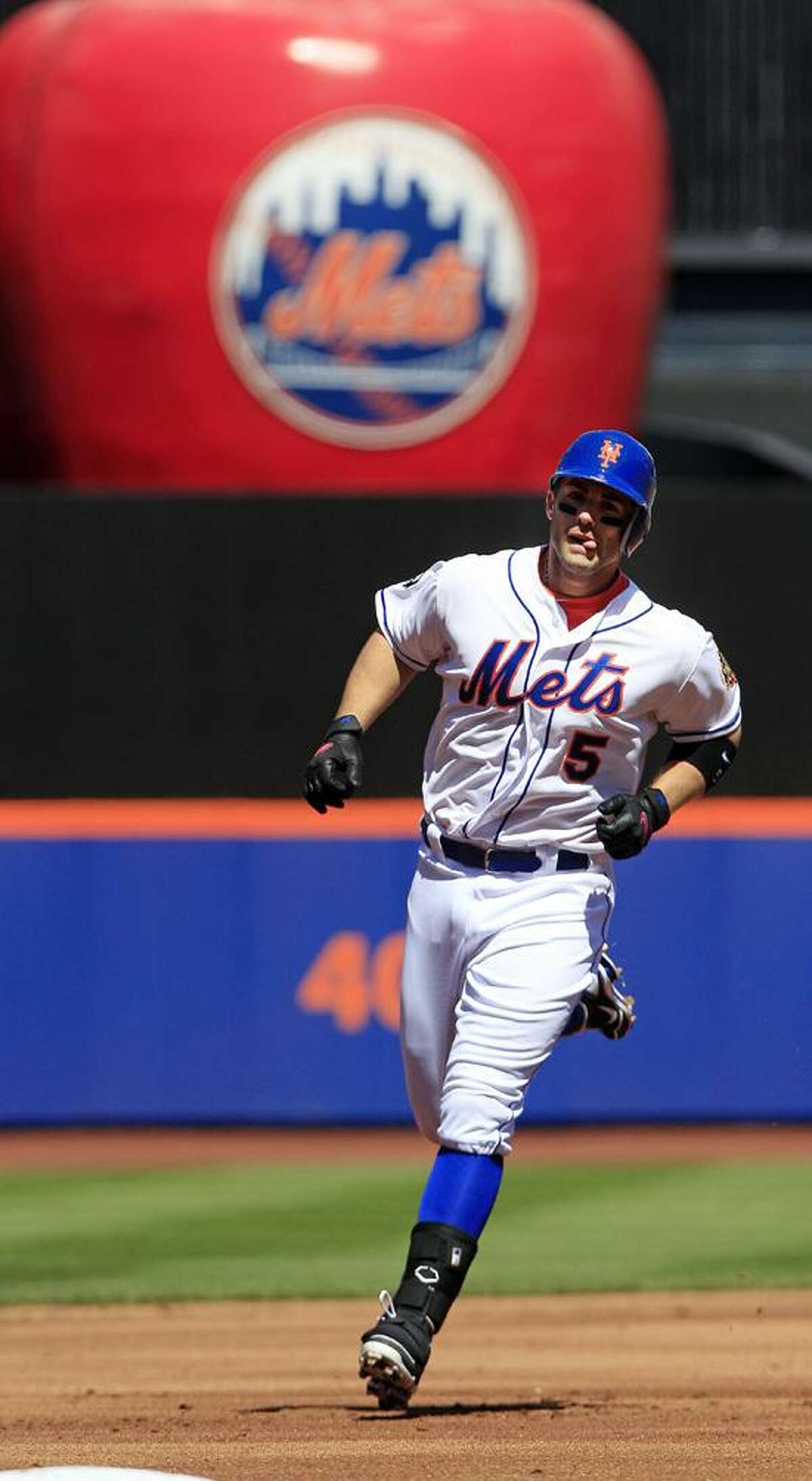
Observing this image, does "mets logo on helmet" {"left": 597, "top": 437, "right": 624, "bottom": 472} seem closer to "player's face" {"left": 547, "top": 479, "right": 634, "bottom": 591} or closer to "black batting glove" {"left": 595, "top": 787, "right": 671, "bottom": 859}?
"player's face" {"left": 547, "top": 479, "right": 634, "bottom": 591}

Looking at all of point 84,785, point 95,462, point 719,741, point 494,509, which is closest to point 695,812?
point 494,509

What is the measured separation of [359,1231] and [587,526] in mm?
4054

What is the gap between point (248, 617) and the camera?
10.9 metres

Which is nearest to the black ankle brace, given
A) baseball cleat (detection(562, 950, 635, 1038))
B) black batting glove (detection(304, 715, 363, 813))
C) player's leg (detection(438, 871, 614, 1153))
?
player's leg (detection(438, 871, 614, 1153))

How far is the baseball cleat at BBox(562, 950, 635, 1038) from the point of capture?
221 inches

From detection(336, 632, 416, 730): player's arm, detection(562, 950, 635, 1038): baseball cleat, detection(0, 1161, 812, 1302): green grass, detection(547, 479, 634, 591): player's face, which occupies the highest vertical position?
detection(547, 479, 634, 591): player's face

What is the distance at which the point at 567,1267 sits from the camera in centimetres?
835

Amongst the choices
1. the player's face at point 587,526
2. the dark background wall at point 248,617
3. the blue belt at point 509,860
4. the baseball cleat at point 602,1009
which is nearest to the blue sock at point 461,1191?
the baseball cleat at point 602,1009

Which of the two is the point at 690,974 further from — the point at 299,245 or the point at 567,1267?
the point at 299,245

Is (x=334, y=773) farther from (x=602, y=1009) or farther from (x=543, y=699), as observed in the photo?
(x=602, y=1009)

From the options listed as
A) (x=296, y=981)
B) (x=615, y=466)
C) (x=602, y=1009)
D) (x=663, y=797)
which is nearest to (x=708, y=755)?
(x=663, y=797)

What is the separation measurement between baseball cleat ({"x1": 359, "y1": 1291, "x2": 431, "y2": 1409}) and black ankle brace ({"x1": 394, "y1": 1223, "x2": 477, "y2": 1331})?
4 centimetres

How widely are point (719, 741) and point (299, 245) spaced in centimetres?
613

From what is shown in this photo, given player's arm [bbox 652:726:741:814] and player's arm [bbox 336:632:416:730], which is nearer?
player's arm [bbox 652:726:741:814]
